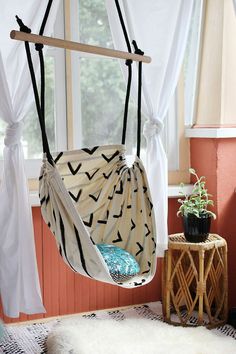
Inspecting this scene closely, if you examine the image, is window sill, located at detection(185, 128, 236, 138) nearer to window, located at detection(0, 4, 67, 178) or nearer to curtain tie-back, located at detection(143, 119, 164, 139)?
curtain tie-back, located at detection(143, 119, 164, 139)

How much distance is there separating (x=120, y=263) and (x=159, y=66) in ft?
3.99

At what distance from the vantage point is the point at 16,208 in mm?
2580

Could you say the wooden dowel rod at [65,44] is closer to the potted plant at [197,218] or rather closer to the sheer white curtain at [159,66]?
the sheer white curtain at [159,66]

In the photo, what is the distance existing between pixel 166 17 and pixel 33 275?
5.14 feet

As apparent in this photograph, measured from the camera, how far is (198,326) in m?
2.81

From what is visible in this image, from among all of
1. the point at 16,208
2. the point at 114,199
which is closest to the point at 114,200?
the point at 114,199

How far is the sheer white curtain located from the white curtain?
56cm

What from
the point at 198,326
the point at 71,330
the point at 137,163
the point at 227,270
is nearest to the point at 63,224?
the point at 137,163

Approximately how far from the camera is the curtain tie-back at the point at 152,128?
2.95m

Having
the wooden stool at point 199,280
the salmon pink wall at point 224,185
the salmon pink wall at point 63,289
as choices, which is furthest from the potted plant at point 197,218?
the salmon pink wall at point 63,289

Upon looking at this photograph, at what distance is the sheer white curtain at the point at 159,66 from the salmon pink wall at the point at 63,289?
45cm

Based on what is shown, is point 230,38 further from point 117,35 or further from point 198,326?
point 198,326

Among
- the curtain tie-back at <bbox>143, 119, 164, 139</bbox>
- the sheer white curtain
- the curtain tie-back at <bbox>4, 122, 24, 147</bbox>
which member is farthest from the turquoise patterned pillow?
the curtain tie-back at <bbox>143, 119, 164, 139</bbox>

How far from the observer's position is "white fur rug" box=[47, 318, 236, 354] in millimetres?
2449
